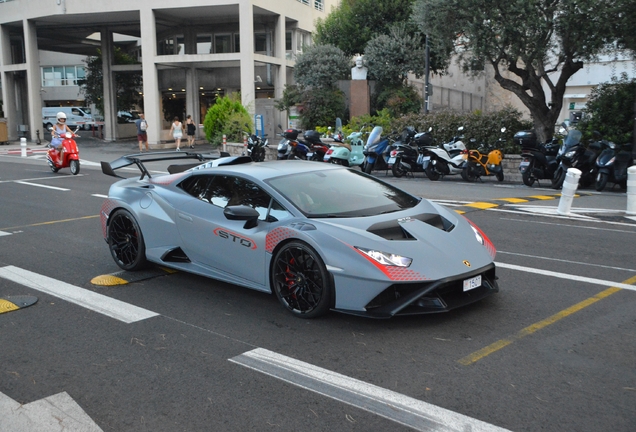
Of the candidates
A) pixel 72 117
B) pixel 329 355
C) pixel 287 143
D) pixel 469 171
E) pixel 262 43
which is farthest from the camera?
pixel 72 117

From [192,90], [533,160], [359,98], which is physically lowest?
[533,160]

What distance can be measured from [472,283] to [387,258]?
2.57ft

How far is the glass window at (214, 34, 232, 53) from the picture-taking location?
137 feet

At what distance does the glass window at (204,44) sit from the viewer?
4206 centimetres

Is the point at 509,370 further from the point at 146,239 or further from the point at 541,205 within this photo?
the point at 541,205

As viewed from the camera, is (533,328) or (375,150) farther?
(375,150)

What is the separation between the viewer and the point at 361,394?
14.0 ft

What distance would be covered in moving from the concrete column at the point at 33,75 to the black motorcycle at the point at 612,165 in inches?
1405

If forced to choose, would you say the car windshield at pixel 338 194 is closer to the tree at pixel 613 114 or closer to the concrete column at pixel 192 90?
the tree at pixel 613 114

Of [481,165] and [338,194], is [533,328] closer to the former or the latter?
[338,194]

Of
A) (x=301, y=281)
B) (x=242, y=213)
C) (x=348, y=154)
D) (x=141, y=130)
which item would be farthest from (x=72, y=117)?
(x=301, y=281)

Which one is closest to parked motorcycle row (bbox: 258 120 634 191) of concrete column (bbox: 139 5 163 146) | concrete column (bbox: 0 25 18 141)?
concrete column (bbox: 139 5 163 146)

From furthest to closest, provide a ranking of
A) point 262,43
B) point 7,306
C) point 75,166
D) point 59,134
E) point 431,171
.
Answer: point 262,43
point 75,166
point 59,134
point 431,171
point 7,306

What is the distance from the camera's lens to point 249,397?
14.0 ft
